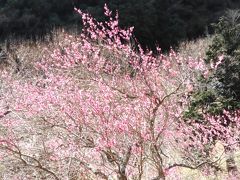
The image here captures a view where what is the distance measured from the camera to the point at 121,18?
24641mm

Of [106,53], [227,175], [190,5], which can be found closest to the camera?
[227,175]

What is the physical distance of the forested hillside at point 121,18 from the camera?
984 inches

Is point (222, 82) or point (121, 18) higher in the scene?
point (121, 18)

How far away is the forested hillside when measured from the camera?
984 inches

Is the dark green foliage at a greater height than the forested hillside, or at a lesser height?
lesser

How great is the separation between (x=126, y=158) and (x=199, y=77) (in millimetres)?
8752

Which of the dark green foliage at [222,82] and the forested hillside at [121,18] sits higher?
the forested hillside at [121,18]

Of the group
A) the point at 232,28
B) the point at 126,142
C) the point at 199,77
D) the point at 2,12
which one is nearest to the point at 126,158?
the point at 126,142

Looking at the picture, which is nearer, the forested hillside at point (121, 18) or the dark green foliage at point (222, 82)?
the dark green foliage at point (222, 82)

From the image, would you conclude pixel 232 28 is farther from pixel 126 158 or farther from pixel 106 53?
pixel 126 158

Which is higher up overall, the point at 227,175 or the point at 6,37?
the point at 6,37

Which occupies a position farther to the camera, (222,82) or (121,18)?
(121,18)

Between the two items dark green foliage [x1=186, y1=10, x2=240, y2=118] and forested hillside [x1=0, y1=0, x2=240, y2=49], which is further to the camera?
forested hillside [x1=0, y1=0, x2=240, y2=49]

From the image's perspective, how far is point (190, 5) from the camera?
28422 millimetres
